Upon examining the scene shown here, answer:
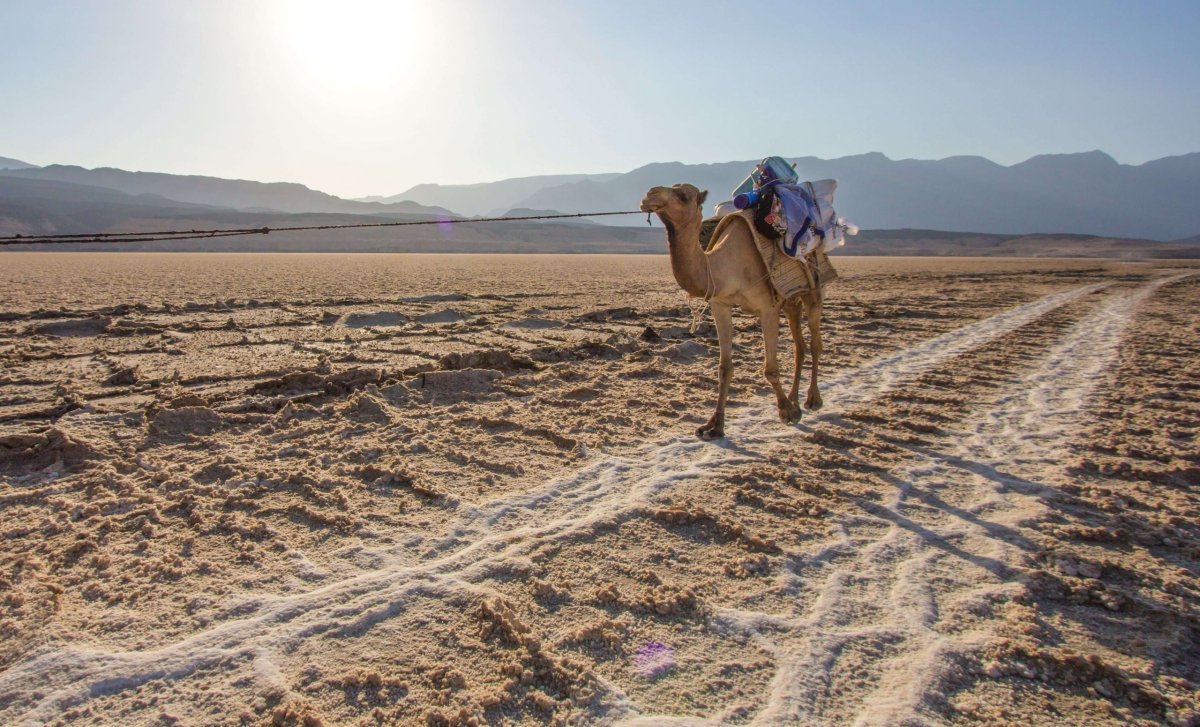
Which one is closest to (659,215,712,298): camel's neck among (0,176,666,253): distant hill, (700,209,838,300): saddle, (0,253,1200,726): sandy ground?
(700,209,838,300): saddle

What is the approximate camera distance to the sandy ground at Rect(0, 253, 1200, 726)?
2.29 metres

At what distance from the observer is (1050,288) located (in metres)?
22.1

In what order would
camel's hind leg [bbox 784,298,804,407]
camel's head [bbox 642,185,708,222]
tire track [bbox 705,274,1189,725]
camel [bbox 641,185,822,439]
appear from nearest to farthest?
tire track [bbox 705,274,1189,725], camel's head [bbox 642,185,708,222], camel [bbox 641,185,822,439], camel's hind leg [bbox 784,298,804,407]

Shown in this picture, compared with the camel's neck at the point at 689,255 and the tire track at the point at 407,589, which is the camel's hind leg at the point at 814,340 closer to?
the tire track at the point at 407,589

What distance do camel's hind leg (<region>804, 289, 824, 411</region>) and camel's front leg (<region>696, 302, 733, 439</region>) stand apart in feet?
3.80

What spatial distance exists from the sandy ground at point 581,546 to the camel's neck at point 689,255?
1.24m

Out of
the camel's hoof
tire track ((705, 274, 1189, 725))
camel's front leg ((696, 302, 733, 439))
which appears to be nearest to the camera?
tire track ((705, 274, 1189, 725))

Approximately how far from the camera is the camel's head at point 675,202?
4.87 metres

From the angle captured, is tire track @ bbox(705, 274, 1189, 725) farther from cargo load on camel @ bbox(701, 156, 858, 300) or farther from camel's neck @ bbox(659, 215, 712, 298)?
camel's neck @ bbox(659, 215, 712, 298)

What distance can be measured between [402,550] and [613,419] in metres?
2.61

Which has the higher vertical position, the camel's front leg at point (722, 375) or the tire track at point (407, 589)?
the camel's front leg at point (722, 375)

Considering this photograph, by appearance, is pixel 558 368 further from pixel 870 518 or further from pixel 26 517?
pixel 26 517

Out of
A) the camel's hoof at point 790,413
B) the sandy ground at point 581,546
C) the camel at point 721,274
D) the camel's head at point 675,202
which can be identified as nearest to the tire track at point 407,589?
the sandy ground at point 581,546

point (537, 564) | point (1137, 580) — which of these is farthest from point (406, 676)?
point (1137, 580)
